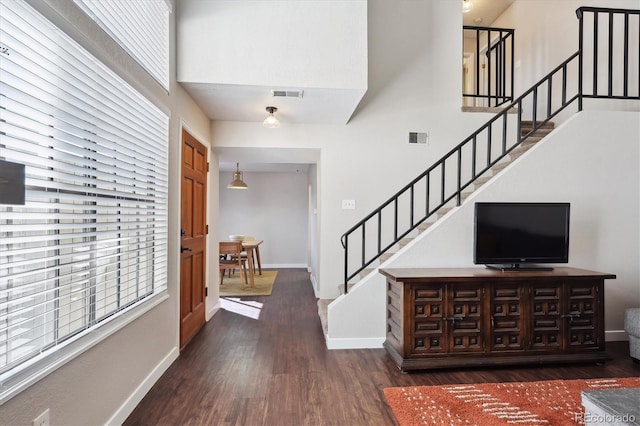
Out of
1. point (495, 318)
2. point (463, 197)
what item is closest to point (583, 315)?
point (495, 318)

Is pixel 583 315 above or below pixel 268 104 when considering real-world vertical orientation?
below

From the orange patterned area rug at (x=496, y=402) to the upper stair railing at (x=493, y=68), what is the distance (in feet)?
11.3

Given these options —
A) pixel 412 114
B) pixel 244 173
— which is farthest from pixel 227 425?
pixel 244 173

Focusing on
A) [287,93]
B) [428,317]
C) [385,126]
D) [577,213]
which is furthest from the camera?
[385,126]

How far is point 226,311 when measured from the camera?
4.25m

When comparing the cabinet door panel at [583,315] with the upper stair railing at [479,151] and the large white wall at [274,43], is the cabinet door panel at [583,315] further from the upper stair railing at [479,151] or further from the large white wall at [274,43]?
the large white wall at [274,43]

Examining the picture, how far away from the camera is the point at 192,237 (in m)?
3.32

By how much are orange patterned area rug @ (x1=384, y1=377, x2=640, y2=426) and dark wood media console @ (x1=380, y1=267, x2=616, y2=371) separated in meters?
0.30

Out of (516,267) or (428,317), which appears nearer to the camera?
(428,317)

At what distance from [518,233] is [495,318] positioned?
79 cm

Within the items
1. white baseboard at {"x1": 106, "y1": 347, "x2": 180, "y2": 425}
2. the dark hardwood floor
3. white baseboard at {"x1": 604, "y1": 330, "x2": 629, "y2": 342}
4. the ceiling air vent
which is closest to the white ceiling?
the ceiling air vent

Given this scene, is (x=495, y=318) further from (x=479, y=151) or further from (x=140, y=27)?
(x=140, y=27)

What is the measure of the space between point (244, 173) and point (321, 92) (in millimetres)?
5010

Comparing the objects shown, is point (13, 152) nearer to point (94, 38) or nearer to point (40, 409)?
point (94, 38)
